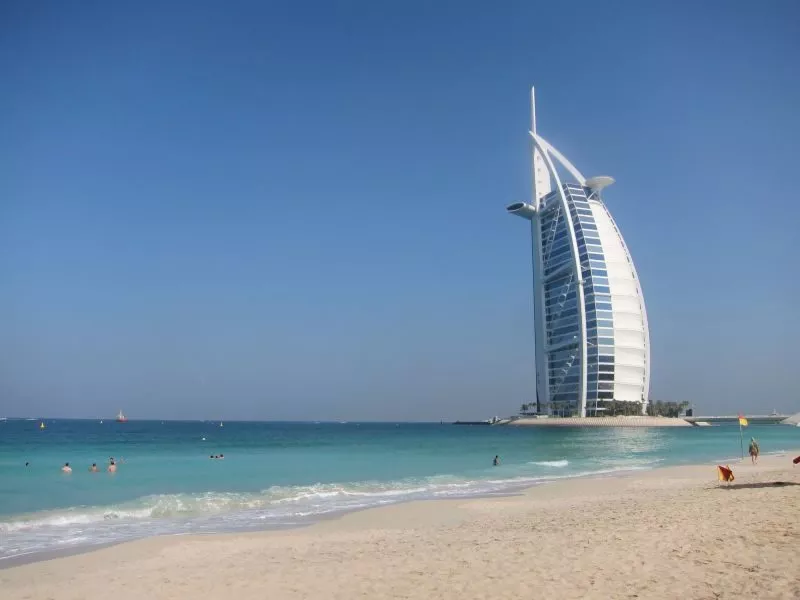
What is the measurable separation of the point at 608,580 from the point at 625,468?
25.3 metres

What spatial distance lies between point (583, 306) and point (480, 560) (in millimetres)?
95552

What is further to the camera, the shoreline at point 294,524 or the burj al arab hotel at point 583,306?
the burj al arab hotel at point 583,306

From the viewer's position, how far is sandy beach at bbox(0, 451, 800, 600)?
7.80 meters

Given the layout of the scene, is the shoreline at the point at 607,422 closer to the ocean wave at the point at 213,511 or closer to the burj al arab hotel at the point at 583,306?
the burj al arab hotel at the point at 583,306

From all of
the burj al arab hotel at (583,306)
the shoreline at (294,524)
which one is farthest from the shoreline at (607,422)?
the shoreline at (294,524)

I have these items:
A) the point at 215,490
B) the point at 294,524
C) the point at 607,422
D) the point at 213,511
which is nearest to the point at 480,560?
the point at 294,524

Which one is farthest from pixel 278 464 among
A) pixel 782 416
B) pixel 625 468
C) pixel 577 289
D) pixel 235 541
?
pixel 782 416

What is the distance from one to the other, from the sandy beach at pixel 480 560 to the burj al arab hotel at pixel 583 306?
90142 mm

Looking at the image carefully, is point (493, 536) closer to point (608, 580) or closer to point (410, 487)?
point (608, 580)

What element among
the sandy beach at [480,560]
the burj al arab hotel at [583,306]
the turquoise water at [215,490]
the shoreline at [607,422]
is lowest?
the shoreline at [607,422]

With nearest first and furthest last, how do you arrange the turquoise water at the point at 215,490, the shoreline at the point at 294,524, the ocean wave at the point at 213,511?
the shoreline at the point at 294,524 < the ocean wave at the point at 213,511 < the turquoise water at the point at 215,490

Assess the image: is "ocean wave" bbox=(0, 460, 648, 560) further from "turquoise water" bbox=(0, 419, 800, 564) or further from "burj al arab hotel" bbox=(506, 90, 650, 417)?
"burj al arab hotel" bbox=(506, 90, 650, 417)

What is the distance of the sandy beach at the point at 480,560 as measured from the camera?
780cm

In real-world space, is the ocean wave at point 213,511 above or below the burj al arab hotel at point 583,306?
below
